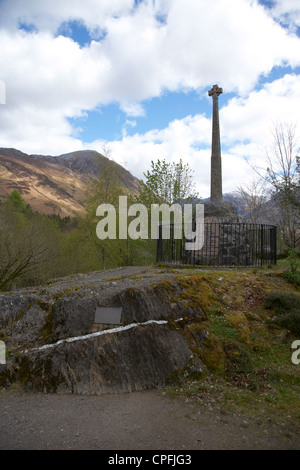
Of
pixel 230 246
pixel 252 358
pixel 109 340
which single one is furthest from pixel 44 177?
pixel 252 358

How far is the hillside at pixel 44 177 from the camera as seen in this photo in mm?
100938

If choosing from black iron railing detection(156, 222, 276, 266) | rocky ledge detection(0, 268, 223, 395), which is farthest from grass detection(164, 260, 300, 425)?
black iron railing detection(156, 222, 276, 266)

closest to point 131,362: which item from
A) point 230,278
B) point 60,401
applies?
point 60,401

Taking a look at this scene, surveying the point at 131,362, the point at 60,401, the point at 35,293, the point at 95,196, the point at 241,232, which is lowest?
the point at 60,401

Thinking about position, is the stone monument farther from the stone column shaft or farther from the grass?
the grass

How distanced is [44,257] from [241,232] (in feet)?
40.6

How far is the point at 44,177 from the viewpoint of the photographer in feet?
423

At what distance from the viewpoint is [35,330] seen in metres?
5.46

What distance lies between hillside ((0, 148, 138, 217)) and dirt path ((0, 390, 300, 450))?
61.2 m

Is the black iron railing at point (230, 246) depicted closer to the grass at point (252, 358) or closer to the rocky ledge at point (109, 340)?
the grass at point (252, 358)

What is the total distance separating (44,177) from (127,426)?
447 ft

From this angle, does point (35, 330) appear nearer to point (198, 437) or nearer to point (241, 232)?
point (198, 437)

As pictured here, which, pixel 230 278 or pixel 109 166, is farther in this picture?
pixel 109 166

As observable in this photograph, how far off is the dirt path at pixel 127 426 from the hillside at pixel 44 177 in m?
61.2
